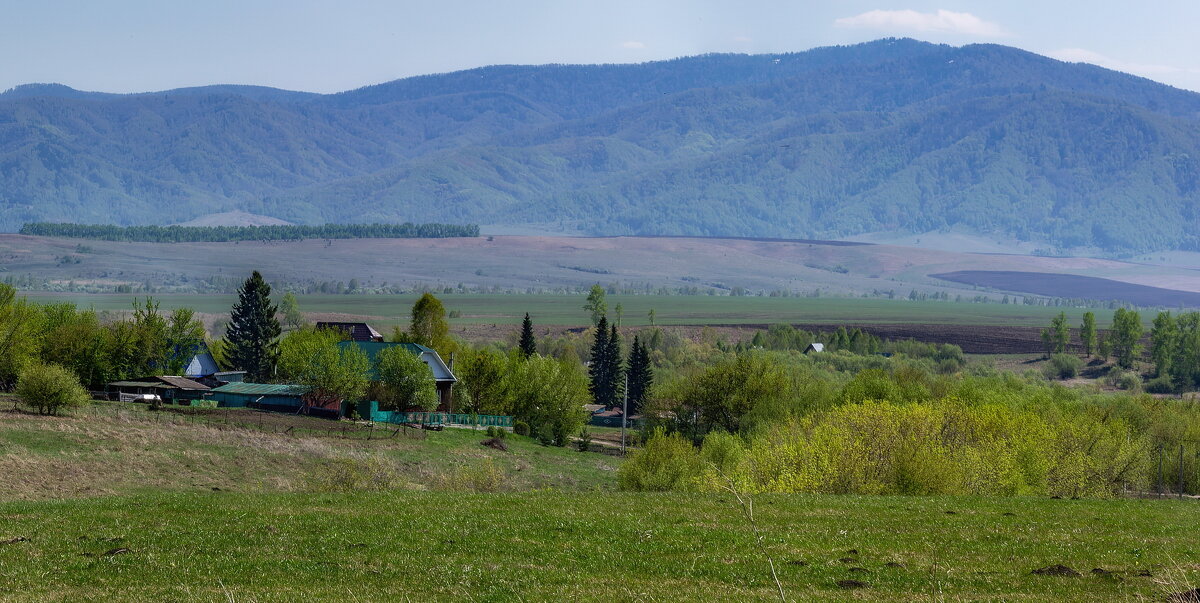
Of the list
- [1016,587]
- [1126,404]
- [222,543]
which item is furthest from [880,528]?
[1126,404]

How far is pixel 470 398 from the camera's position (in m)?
98.4

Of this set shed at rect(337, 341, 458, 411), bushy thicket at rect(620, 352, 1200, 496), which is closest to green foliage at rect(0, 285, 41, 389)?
shed at rect(337, 341, 458, 411)

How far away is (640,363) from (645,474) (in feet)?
267

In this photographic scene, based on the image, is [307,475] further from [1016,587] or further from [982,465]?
[1016,587]

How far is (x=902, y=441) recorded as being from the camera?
45438 mm

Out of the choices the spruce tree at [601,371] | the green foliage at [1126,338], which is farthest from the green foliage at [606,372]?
the green foliage at [1126,338]

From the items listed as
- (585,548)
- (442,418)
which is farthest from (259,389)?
(585,548)

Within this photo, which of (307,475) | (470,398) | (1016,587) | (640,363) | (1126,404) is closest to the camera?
(1016,587)

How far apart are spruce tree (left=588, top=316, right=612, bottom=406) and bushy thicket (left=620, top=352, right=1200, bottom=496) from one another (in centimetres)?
5235

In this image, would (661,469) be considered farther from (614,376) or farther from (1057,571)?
(614,376)

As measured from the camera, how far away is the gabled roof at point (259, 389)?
302ft

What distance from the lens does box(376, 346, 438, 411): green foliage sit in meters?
89.8

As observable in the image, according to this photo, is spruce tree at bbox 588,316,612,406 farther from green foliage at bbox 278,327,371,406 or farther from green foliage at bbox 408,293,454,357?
green foliage at bbox 278,327,371,406

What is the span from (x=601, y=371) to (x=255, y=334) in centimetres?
4303
